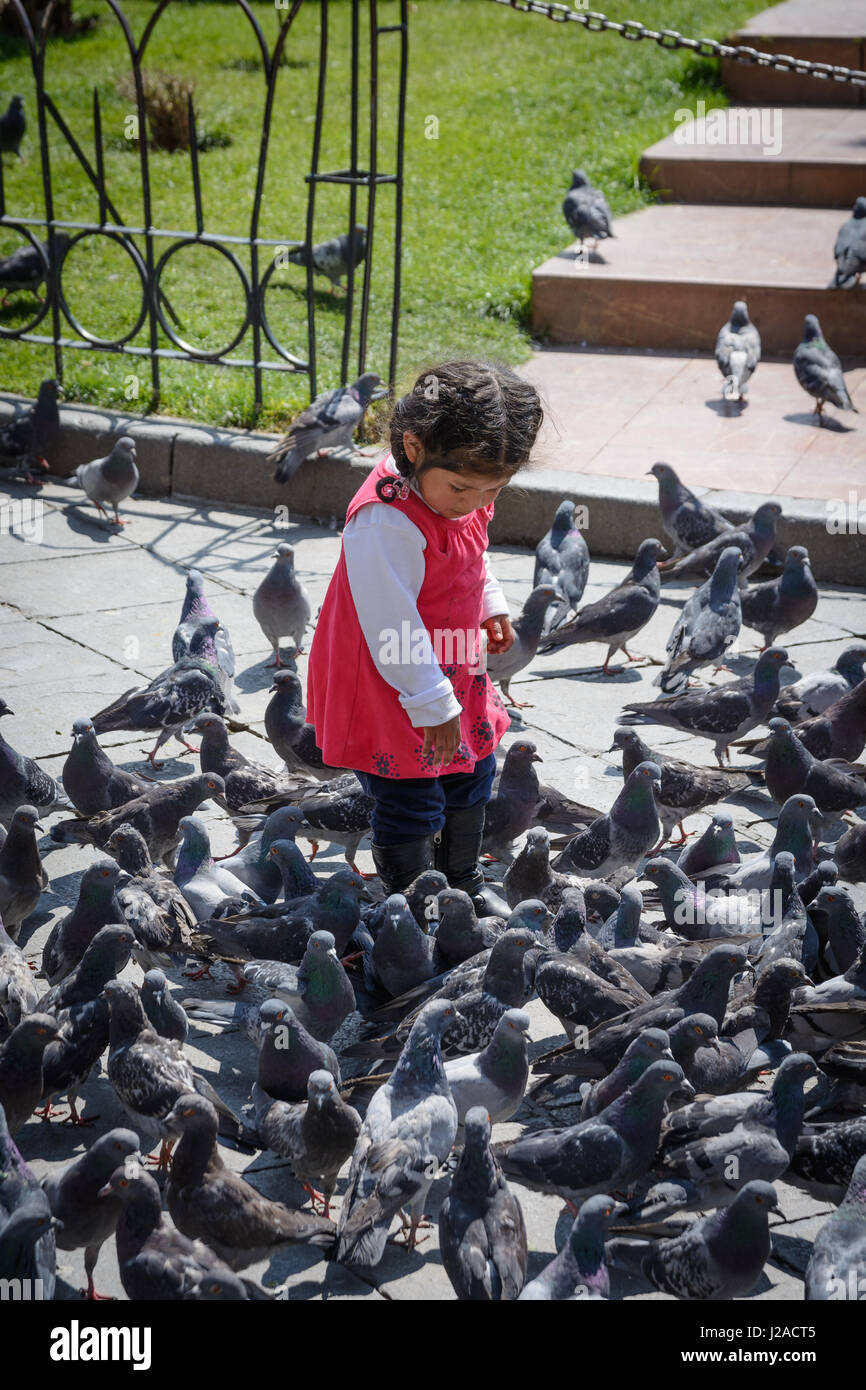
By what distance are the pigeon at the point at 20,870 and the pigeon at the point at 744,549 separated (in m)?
3.91

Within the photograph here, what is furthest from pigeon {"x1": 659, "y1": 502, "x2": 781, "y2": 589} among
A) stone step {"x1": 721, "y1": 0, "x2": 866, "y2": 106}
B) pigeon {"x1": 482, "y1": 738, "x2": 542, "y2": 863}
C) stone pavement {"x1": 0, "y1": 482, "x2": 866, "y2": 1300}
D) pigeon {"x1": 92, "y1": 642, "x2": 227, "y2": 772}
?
stone step {"x1": 721, "y1": 0, "x2": 866, "y2": 106}

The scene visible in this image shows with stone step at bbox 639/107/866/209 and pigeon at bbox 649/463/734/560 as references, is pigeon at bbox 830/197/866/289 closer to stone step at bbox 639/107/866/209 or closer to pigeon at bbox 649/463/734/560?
stone step at bbox 639/107/866/209

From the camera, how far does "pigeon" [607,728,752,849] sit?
17.0ft

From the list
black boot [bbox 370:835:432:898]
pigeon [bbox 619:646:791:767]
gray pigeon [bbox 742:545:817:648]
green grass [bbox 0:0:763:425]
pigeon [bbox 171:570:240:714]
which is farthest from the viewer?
green grass [bbox 0:0:763:425]

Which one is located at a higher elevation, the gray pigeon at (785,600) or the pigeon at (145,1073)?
the gray pigeon at (785,600)

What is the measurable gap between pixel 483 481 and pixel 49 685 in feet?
10.5

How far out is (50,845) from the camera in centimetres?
501

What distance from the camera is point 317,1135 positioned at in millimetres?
3303

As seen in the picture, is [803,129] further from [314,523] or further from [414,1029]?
[414,1029]

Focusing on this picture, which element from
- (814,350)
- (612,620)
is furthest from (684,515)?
(814,350)

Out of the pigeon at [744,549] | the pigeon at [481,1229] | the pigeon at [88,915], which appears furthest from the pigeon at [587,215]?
the pigeon at [481,1229]

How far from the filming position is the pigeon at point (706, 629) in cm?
616

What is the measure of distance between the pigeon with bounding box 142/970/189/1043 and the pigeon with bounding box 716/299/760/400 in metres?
6.56

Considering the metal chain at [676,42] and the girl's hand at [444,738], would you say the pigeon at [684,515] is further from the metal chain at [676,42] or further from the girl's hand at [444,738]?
the girl's hand at [444,738]
